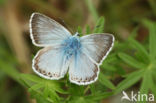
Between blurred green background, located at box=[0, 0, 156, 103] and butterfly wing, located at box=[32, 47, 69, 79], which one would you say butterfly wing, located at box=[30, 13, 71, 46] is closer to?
butterfly wing, located at box=[32, 47, 69, 79]

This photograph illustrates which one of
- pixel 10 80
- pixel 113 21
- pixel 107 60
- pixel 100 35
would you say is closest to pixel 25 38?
pixel 10 80

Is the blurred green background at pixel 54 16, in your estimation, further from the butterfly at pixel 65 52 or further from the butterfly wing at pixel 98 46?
the butterfly wing at pixel 98 46

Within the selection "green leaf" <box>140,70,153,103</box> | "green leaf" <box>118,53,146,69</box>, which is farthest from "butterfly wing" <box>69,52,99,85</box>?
"green leaf" <box>140,70,153,103</box>

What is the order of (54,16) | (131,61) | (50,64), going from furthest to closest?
(54,16) < (131,61) < (50,64)

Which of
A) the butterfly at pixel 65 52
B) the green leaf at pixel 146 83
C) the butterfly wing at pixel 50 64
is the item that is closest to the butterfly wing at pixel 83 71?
the butterfly at pixel 65 52

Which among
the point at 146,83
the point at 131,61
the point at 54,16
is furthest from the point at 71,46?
the point at 54,16

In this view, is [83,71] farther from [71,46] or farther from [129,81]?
[129,81]
